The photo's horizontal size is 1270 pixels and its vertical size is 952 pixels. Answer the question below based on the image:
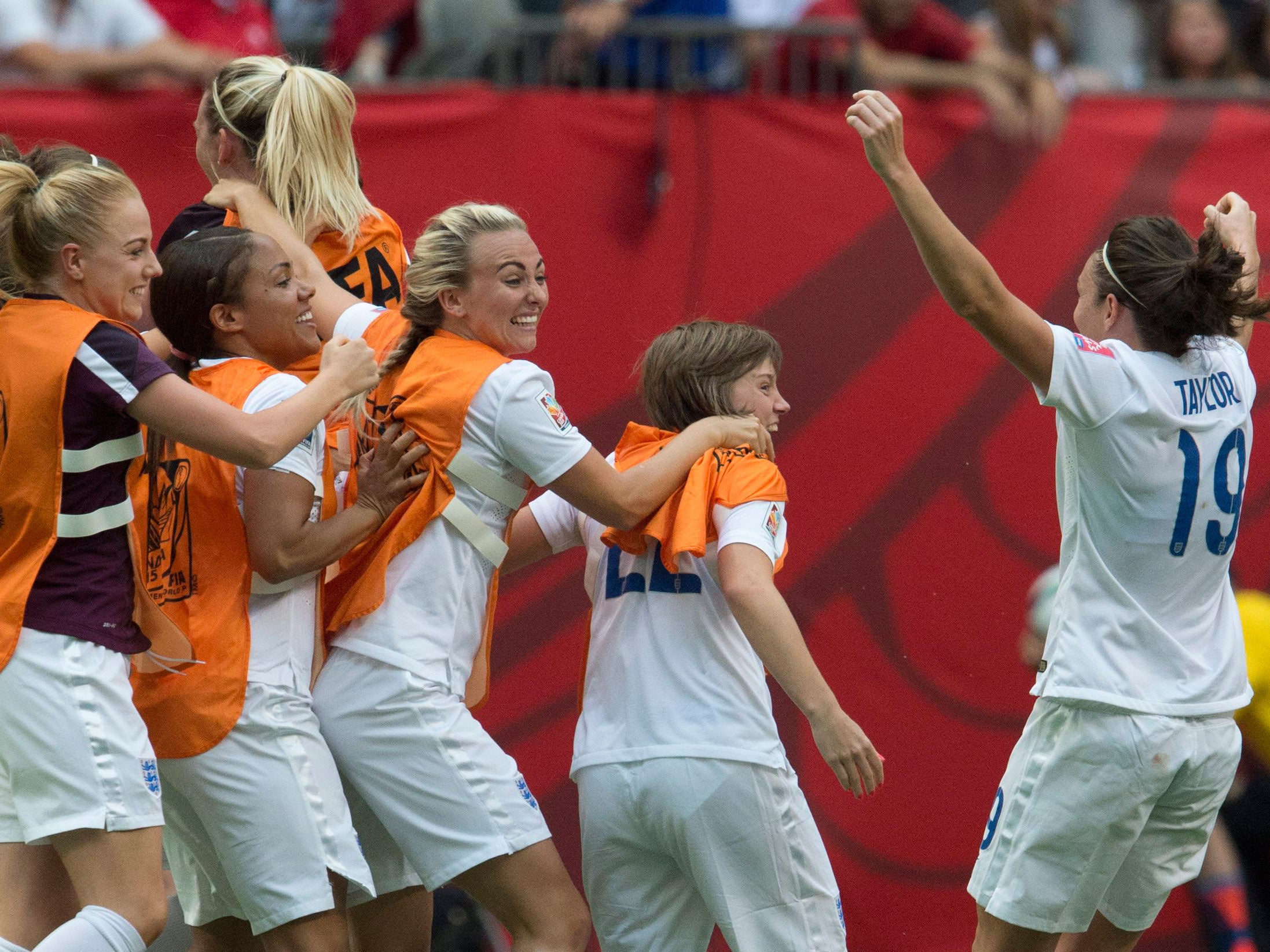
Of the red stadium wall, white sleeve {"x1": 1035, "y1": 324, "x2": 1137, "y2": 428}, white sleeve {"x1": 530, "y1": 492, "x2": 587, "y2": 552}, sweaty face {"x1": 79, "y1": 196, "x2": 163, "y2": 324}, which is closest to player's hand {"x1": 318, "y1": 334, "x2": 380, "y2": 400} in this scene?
sweaty face {"x1": 79, "y1": 196, "x2": 163, "y2": 324}

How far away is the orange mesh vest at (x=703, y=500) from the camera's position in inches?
118

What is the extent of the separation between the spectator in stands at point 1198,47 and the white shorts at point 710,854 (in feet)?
13.6

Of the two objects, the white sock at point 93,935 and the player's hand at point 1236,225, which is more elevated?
the player's hand at point 1236,225

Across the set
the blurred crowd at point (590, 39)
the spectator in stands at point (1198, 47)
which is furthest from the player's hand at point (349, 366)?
the spectator in stands at point (1198, 47)

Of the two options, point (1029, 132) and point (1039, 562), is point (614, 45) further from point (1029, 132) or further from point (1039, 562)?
point (1039, 562)

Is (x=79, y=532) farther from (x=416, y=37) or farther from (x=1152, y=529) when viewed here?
(x=416, y=37)

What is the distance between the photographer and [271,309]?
308 cm

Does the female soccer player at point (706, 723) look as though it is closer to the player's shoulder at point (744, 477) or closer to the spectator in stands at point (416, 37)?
the player's shoulder at point (744, 477)

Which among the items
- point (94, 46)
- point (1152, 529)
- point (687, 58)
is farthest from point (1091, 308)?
point (94, 46)

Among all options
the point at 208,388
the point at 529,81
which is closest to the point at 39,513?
the point at 208,388

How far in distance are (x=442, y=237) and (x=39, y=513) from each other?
3.12ft

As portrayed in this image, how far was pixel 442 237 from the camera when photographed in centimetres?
314

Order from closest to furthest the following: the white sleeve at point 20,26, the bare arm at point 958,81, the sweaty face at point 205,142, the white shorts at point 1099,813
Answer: the white shorts at point 1099,813 → the sweaty face at point 205,142 → the white sleeve at point 20,26 → the bare arm at point 958,81

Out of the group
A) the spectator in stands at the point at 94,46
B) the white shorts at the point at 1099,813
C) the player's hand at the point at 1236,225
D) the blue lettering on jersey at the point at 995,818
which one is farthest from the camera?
the spectator in stands at the point at 94,46
